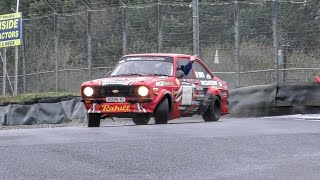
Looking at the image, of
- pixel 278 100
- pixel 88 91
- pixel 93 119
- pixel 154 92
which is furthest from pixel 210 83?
pixel 88 91

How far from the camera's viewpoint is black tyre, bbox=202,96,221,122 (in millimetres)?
15992

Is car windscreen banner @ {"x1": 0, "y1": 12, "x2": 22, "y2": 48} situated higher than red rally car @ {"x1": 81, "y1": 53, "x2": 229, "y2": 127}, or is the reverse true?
car windscreen banner @ {"x1": 0, "y1": 12, "x2": 22, "y2": 48}

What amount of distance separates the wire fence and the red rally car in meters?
6.33

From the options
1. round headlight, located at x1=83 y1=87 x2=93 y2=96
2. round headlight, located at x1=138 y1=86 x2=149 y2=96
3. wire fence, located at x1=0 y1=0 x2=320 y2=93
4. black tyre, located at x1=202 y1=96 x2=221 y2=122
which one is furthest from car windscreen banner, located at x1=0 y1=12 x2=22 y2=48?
round headlight, located at x1=138 y1=86 x2=149 y2=96

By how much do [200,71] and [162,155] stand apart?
317 inches

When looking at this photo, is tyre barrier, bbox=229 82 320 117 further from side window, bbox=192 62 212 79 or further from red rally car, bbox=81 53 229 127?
side window, bbox=192 62 212 79

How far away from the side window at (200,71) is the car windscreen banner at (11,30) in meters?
16.1

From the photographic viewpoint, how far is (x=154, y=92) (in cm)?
1384

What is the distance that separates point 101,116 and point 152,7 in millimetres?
10802

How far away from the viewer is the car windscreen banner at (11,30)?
31.1 m

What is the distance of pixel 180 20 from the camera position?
2448cm

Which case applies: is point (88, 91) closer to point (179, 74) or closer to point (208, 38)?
point (179, 74)

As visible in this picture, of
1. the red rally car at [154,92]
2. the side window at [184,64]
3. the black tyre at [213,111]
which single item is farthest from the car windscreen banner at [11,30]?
the side window at [184,64]

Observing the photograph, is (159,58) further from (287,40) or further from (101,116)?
(287,40)
